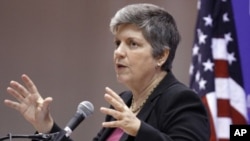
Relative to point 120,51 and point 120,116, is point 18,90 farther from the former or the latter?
point 120,116

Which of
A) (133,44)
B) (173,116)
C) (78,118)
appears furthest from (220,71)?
(78,118)

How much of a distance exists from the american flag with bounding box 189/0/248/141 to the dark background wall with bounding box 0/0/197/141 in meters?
0.52

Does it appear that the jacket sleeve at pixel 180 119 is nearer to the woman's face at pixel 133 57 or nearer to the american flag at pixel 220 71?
the woman's face at pixel 133 57

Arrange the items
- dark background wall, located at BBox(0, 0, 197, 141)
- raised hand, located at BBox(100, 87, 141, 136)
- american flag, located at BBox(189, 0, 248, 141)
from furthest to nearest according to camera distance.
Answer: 1. dark background wall, located at BBox(0, 0, 197, 141)
2. american flag, located at BBox(189, 0, 248, 141)
3. raised hand, located at BBox(100, 87, 141, 136)

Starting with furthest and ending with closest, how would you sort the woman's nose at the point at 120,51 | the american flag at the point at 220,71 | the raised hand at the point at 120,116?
the american flag at the point at 220,71
the woman's nose at the point at 120,51
the raised hand at the point at 120,116

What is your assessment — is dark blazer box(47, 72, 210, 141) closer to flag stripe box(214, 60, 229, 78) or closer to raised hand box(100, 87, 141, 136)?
raised hand box(100, 87, 141, 136)

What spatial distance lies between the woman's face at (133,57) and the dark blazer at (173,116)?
0.33 feet

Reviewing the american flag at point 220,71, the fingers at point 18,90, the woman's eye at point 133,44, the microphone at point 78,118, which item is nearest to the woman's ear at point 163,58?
the woman's eye at point 133,44

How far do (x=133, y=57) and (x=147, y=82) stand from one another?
0.14 metres

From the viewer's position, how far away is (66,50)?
12.2 ft

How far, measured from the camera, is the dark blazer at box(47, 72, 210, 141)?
1714mm

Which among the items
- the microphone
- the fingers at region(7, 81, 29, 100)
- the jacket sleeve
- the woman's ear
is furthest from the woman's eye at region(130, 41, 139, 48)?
the fingers at region(7, 81, 29, 100)

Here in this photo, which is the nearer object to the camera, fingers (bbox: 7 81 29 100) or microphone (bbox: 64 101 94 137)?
microphone (bbox: 64 101 94 137)

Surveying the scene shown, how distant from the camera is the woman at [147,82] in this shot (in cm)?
185
